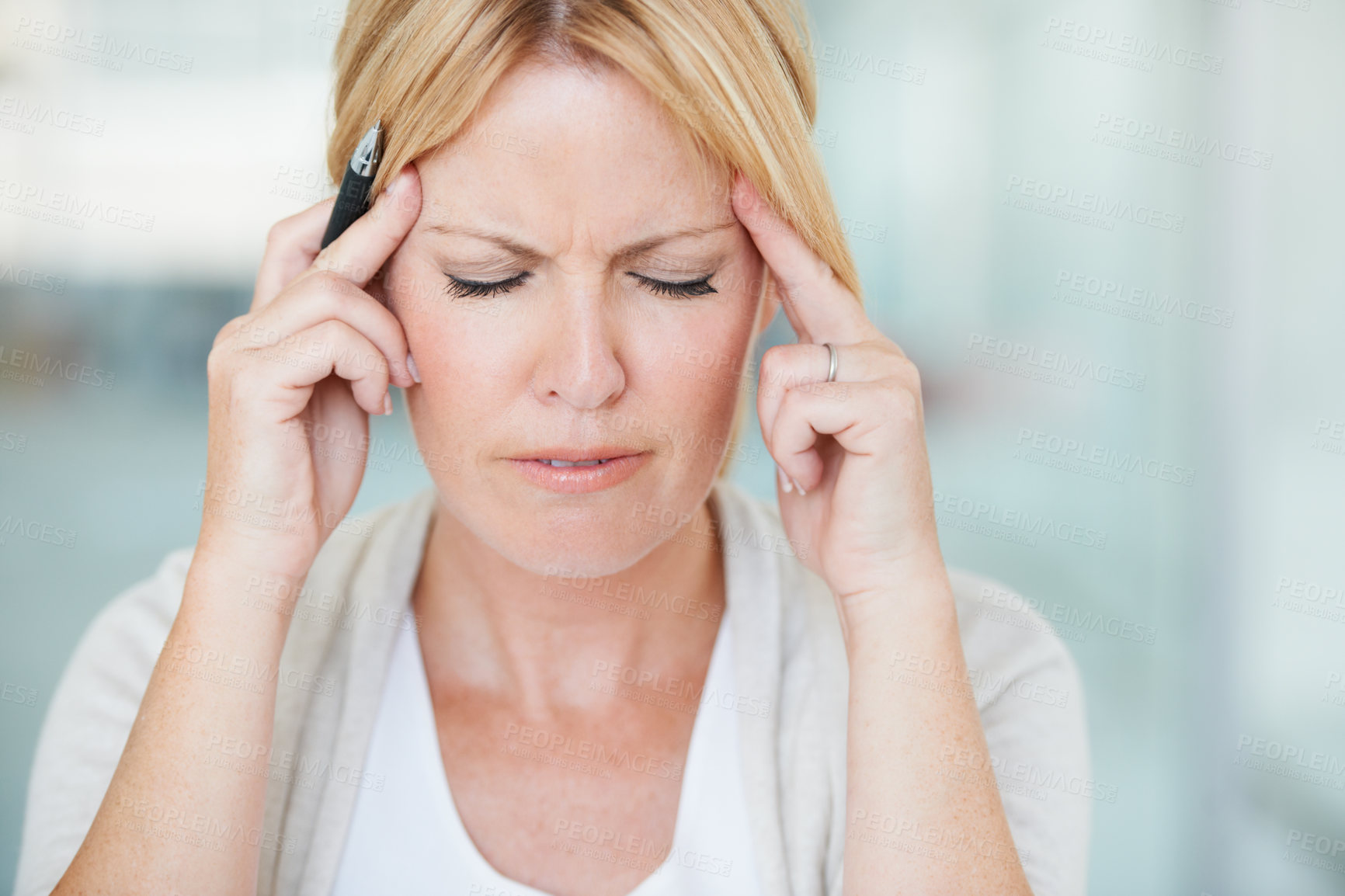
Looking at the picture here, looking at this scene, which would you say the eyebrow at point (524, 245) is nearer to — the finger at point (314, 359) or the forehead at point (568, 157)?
the forehead at point (568, 157)

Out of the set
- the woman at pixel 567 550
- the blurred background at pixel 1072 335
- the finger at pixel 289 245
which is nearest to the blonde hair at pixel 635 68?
the woman at pixel 567 550

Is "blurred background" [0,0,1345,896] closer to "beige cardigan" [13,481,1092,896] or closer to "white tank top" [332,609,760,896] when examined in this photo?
"beige cardigan" [13,481,1092,896]

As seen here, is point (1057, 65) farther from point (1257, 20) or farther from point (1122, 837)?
point (1122, 837)

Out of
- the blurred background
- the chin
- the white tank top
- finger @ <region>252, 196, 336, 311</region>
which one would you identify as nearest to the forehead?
finger @ <region>252, 196, 336, 311</region>

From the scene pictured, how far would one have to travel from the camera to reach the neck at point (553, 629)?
1437 mm

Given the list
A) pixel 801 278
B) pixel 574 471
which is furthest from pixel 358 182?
pixel 801 278

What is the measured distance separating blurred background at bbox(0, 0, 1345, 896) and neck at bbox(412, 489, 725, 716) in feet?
4.09

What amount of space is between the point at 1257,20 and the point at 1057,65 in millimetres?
632

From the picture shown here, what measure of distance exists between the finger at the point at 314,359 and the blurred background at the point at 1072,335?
1.34m

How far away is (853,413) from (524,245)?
1.39ft

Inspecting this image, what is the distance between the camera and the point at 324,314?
1.20 metres

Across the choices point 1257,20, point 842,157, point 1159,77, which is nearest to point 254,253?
point 842,157

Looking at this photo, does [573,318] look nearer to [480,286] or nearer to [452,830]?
[480,286]

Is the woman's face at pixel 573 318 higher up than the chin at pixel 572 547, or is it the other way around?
the woman's face at pixel 573 318
